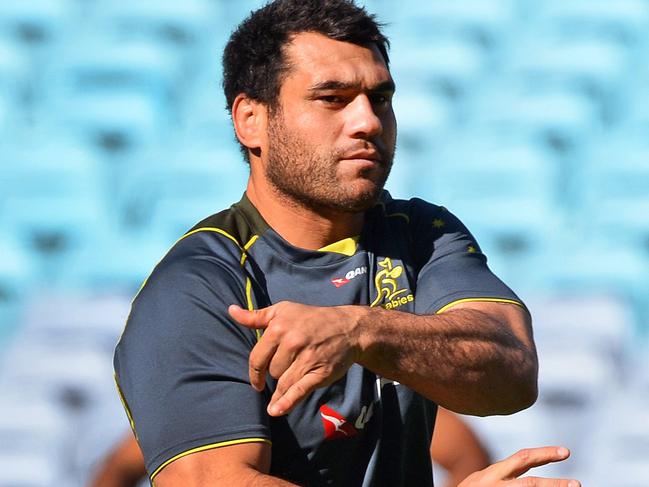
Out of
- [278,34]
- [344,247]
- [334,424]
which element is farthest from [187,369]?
[278,34]

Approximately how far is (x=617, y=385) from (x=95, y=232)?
316 cm

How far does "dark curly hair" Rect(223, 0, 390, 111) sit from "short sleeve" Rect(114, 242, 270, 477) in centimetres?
61

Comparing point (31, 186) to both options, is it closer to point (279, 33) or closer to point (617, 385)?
point (617, 385)

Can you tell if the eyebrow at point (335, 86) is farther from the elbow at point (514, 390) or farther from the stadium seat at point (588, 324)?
the stadium seat at point (588, 324)

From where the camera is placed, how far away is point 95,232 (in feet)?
25.3

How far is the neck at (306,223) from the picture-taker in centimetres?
318

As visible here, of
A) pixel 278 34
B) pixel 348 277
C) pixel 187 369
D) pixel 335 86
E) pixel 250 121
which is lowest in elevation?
pixel 187 369

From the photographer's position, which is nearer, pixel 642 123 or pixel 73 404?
pixel 73 404

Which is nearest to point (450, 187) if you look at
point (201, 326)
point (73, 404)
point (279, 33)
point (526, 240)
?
point (526, 240)

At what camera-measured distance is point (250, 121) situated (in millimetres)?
3371

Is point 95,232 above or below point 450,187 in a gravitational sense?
below

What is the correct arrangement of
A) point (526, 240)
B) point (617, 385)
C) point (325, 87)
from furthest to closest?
point (526, 240) → point (617, 385) → point (325, 87)

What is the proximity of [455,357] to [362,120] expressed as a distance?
642 mm

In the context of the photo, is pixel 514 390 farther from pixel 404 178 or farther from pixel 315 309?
pixel 404 178
